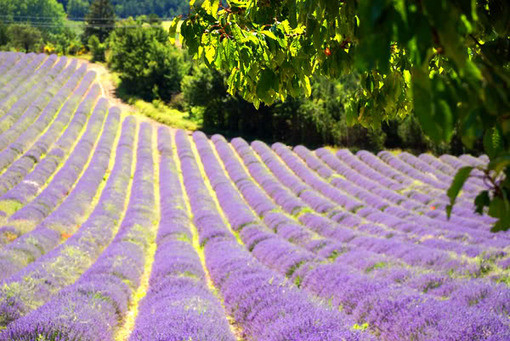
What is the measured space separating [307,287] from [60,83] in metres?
34.9

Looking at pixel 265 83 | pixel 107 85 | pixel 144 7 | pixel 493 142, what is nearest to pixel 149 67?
pixel 107 85

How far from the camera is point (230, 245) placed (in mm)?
9984

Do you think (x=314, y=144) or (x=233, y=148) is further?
(x=314, y=144)

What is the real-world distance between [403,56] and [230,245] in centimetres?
768

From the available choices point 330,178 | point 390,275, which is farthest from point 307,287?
point 330,178

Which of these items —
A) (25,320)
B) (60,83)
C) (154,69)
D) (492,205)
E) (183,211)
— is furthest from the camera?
(154,69)

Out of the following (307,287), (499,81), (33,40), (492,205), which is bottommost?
(33,40)

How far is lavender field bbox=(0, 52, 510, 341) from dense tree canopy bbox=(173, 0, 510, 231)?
215cm

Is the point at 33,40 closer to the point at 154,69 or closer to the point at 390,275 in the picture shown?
the point at 154,69

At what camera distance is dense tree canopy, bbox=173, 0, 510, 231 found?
1039 millimetres

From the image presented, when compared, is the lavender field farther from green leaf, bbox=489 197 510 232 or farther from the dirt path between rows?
the dirt path between rows

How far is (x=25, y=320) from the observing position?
4.54 metres

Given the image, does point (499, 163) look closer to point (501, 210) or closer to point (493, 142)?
point (501, 210)

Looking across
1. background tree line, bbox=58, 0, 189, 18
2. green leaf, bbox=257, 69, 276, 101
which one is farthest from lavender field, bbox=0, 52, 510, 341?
background tree line, bbox=58, 0, 189, 18
